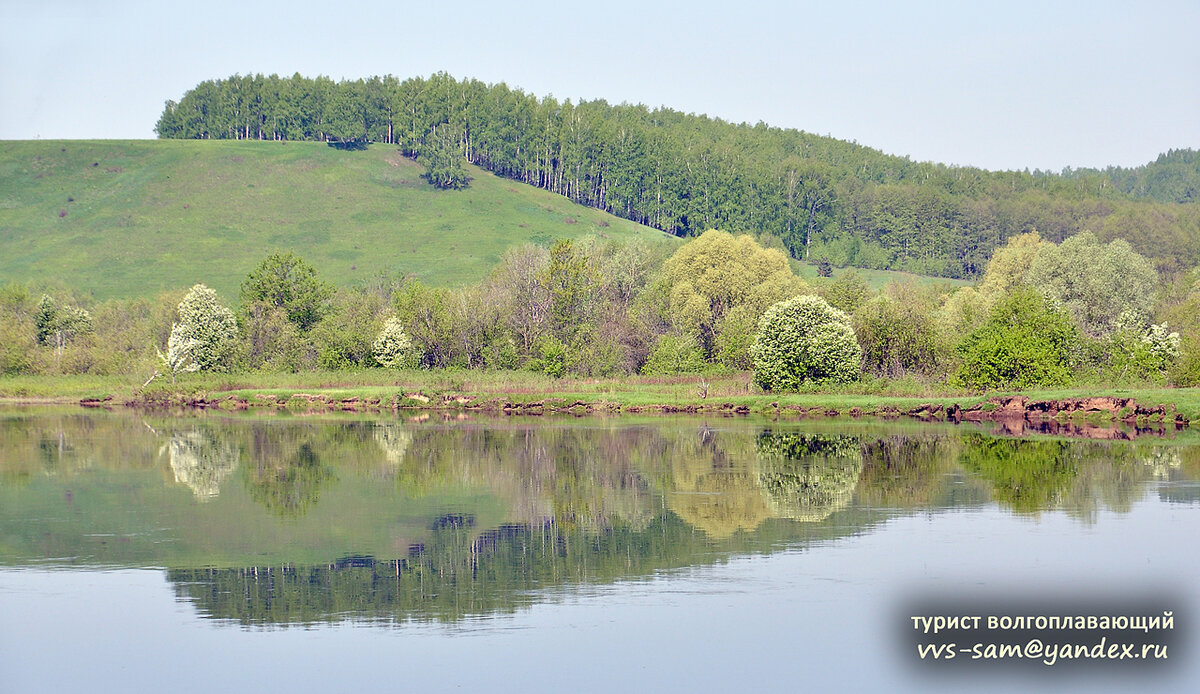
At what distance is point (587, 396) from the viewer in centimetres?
6003

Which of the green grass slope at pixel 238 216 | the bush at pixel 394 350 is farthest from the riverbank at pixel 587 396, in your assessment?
the green grass slope at pixel 238 216

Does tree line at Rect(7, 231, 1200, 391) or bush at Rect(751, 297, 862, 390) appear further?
bush at Rect(751, 297, 862, 390)

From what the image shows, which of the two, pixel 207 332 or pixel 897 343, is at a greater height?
pixel 207 332

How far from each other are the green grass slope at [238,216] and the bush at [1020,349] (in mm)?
65622

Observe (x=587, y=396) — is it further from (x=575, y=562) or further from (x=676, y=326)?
(x=575, y=562)

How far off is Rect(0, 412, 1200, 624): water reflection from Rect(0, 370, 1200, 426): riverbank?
5.90 metres

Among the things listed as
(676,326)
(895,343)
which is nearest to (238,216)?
(676,326)

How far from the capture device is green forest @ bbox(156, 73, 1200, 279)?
159 metres

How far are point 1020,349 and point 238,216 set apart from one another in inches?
4167

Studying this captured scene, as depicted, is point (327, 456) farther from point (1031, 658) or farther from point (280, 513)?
point (1031, 658)

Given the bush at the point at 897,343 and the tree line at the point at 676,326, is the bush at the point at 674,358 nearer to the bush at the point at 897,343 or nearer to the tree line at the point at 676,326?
the tree line at the point at 676,326

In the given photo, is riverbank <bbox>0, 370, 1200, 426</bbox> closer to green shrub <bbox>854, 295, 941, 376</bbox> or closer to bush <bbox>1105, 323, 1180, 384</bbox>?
green shrub <bbox>854, 295, 941, 376</bbox>

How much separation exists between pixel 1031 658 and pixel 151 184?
14283cm

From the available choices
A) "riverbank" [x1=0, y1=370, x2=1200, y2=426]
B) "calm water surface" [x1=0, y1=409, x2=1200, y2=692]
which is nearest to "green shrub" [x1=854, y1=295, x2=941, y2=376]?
"riverbank" [x1=0, y1=370, x2=1200, y2=426]
